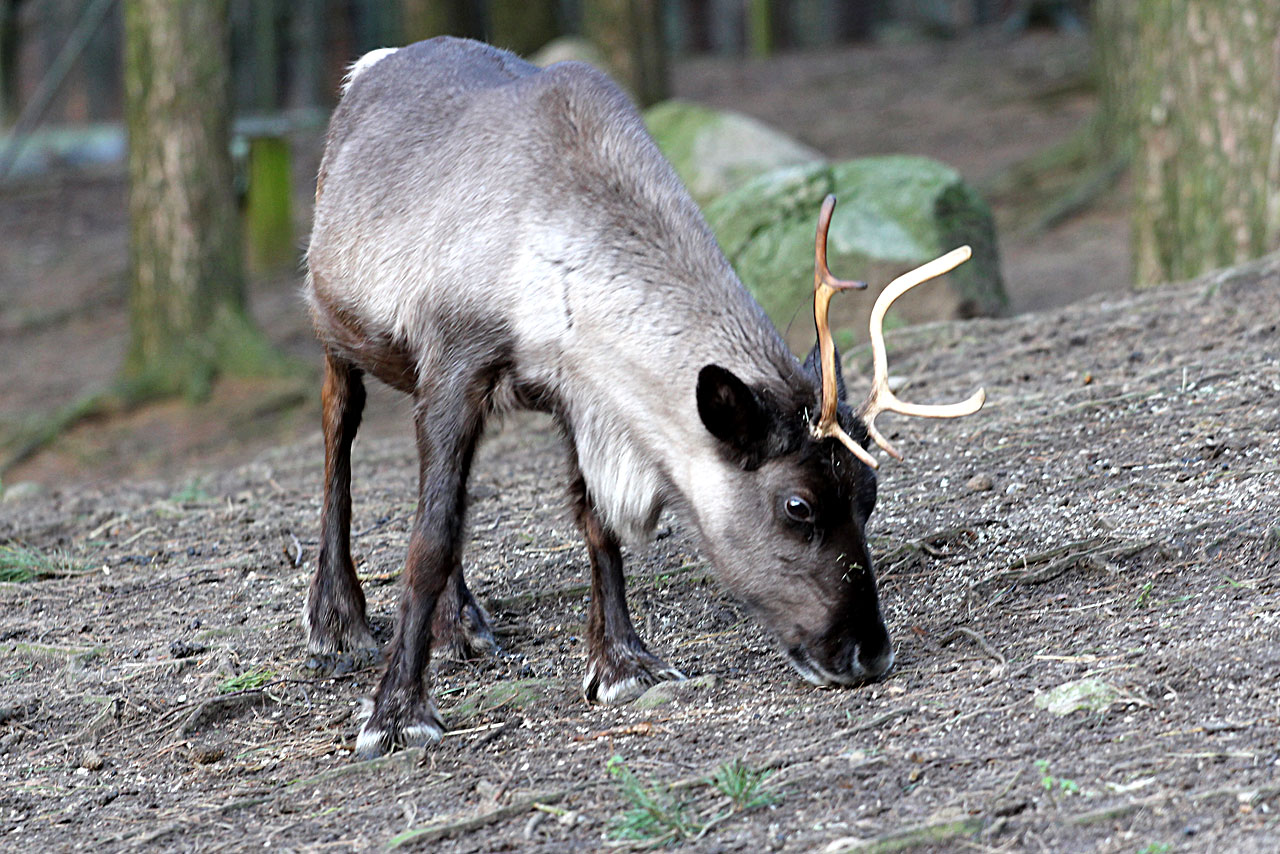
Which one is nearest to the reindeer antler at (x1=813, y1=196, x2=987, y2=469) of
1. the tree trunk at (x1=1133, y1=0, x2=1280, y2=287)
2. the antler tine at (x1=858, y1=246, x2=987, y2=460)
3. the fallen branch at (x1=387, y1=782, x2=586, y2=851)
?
the antler tine at (x1=858, y1=246, x2=987, y2=460)

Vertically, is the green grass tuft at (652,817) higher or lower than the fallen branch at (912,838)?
lower

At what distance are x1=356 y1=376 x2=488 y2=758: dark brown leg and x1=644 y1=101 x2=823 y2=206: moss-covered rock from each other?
5751mm

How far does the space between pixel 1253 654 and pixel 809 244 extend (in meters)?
4.35

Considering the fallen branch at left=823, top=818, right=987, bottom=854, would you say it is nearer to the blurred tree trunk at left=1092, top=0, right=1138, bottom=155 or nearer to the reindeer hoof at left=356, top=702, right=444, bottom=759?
the reindeer hoof at left=356, top=702, right=444, bottom=759

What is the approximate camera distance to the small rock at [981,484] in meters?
4.73

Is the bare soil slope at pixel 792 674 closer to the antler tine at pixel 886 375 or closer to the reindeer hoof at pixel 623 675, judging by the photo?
the reindeer hoof at pixel 623 675

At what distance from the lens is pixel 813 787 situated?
10.0 feet

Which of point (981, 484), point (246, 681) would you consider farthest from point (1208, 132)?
point (246, 681)

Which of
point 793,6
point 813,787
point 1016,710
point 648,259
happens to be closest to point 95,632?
point 648,259

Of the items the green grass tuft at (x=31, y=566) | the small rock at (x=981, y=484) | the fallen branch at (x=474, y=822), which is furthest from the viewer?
the green grass tuft at (x=31, y=566)

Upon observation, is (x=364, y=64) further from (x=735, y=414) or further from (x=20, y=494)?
(x=20, y=494)

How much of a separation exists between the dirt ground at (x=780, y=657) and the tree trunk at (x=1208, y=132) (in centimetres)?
59

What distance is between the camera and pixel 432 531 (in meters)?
3.77

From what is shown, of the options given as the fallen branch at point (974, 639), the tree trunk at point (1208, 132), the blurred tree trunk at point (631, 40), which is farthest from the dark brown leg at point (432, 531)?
the blurred tree trunk at point (631, 40)
